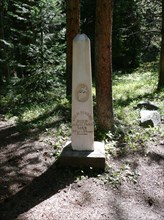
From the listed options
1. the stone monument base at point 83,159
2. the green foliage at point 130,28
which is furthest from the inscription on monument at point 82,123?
the green foliage at point 130,28

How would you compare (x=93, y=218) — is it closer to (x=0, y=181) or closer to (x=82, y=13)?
(x=0, y=181)

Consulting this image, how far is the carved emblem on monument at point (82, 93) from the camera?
5.54 metres

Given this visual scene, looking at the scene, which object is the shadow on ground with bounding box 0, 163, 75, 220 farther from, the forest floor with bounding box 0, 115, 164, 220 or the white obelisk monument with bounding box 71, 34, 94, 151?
the white obelisk monument with bounding box 71, 34, 94, 151

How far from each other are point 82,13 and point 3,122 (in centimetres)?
1204

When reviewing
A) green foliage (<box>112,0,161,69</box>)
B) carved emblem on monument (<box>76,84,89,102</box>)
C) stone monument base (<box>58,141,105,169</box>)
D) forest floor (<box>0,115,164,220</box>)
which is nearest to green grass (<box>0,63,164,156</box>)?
forest floor (<box>0,115,164,220</box>)

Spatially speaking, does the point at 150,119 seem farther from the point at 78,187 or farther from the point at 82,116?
the point at 78,187

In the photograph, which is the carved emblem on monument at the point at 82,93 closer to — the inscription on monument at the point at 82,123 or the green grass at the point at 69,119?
the inscription on monument at the point at 82,123

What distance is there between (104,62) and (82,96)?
1574mm

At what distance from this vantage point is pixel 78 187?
5.21 m

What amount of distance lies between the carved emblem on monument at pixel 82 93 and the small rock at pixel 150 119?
8.89 feet

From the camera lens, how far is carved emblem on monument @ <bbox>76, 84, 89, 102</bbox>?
18.2 ft

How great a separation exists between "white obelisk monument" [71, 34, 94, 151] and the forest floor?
0.62 metres

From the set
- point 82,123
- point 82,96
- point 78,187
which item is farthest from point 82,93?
point 78,187

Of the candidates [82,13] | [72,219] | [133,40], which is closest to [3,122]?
[72,219]
